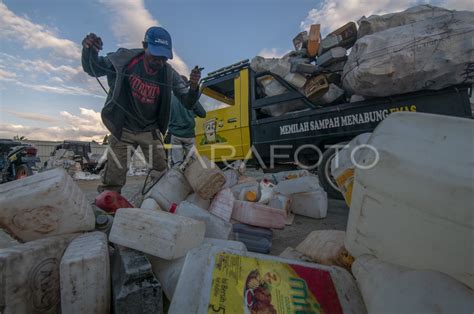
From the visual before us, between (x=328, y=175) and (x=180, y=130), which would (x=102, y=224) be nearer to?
(x=328, y=175)

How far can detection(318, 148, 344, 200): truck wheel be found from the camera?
9.51 feet

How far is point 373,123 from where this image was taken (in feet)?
8.76

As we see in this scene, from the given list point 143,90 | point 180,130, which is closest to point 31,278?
point 143,90

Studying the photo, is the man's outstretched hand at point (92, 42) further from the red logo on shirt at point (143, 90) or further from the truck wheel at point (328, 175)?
the truck wheel at point (328, 175)

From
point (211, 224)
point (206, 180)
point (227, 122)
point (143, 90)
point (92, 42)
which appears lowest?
point (211, 224)

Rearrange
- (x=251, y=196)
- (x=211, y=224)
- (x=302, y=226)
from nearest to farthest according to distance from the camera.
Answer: (x=211, y=224) < (x=251, y=196) < (x=302, y=226)

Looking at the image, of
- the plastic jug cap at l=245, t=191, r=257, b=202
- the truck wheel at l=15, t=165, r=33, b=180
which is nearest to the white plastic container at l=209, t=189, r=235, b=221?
the plastic jug cap at l=245, t=191, r=257, b=202

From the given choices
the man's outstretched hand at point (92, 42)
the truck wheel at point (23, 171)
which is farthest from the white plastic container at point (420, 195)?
the truck wheel at point (23, 171)

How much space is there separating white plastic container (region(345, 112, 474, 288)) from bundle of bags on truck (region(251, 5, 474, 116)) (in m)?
1.62

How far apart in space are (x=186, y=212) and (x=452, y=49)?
98.1 inches

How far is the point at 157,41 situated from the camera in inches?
90.7

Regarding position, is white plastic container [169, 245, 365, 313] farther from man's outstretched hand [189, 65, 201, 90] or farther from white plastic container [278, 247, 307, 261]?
man's outstretched hand [189, 65, 201, 90]

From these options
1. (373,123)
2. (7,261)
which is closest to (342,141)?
(373,123)

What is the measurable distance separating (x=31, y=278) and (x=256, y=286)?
89 cm
